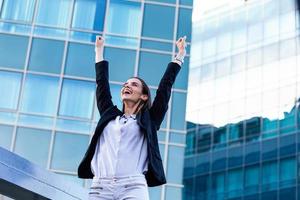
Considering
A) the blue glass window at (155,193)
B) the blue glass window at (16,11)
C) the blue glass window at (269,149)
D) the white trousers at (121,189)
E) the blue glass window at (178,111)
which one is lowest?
the white trousers at (121,189)

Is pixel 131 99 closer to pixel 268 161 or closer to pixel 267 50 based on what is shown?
pixel 268 161

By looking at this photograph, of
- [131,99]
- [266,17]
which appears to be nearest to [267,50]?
[266,17]

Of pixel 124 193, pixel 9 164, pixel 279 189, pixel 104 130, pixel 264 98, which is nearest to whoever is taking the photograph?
pixel 124 193

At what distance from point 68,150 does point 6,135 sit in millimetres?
1833

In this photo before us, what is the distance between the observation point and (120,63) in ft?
68.8

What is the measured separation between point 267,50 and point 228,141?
6.04 m

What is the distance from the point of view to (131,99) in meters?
4.56

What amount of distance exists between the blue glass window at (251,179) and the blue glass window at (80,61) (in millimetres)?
20377

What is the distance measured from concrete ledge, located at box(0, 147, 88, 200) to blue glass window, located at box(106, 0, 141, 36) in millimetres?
11325

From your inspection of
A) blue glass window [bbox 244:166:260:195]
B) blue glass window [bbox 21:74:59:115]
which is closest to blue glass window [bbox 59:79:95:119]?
blue glass window [bbox 21:74:59:115]

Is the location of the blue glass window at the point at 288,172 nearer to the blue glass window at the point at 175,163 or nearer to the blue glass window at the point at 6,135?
the blue glass window at the point at 175,163

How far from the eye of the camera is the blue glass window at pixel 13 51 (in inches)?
812

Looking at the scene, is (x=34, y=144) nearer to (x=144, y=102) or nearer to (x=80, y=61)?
(x=80, y=61)

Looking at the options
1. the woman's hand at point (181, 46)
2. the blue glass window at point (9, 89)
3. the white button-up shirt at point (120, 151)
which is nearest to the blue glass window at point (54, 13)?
the blue glass window at point (9, 89)
